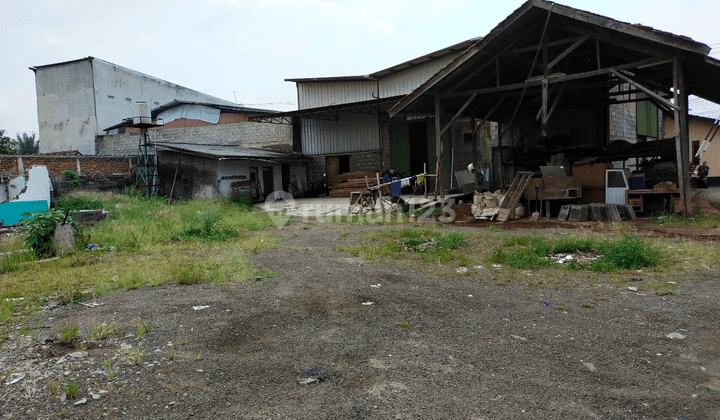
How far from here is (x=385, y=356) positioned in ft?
11.5

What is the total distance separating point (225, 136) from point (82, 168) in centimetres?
779

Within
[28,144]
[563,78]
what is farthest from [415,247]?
[28,144]

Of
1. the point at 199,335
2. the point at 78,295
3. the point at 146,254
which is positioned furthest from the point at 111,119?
the point at 199,335

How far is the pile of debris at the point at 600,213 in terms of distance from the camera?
10086mm

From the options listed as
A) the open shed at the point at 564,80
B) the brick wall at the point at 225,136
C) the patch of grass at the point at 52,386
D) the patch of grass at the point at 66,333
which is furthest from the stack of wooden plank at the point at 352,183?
the patch of grass at the point at 52,386

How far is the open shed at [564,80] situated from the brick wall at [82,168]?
50.3 feet

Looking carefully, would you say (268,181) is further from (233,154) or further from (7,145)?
(7,145)

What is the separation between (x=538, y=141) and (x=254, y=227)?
1065 cm

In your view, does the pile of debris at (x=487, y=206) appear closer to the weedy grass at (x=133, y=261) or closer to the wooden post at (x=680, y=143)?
the wooden post at (x=680, y=143)

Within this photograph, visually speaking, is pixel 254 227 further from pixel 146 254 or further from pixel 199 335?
pixel 199 335

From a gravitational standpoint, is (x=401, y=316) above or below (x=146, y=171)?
below

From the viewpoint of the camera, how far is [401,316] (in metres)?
4.46

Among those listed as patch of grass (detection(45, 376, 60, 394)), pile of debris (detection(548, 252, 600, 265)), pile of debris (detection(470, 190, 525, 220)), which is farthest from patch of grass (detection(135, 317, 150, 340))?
pile of debris (detection(470, 190, 525, 220))

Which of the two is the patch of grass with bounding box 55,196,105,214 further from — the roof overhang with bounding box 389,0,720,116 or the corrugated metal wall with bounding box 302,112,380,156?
the roof overhang with bounding box 389,0,720,116
